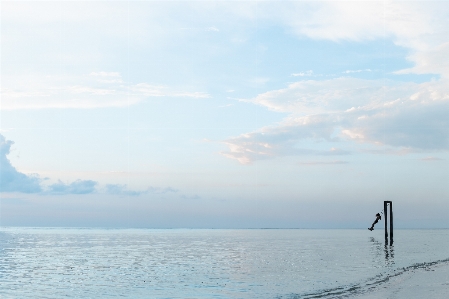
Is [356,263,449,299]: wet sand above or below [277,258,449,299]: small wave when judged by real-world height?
above

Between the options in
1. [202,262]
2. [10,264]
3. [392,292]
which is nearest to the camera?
[392,292]

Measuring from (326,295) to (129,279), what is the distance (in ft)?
48.5

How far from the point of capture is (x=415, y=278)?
31875 millimetres

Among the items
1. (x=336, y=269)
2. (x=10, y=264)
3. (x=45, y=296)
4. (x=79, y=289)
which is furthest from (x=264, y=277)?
(x=10, y=264)

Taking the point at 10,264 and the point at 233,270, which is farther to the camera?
the point at 10,264

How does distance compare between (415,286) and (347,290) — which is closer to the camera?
(347,290)

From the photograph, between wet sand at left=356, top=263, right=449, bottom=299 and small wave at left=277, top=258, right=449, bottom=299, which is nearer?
wet sand at left=356, top=263, right=449, bottom=299

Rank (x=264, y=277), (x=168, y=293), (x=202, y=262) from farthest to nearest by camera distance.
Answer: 1. (x=202, y=262)
2. (x=264, y=277)
3. (x=168, y=293)

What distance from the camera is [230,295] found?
27.2 metres

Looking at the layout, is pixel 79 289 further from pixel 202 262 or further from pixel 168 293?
pixel 202 262

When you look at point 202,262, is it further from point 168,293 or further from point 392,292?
point 392,292

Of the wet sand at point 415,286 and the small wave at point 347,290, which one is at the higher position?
the wet sand at point 415,286

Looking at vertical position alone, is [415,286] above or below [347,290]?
above

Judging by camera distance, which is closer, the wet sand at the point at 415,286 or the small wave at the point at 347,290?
the wet sand at the point at 415,286
